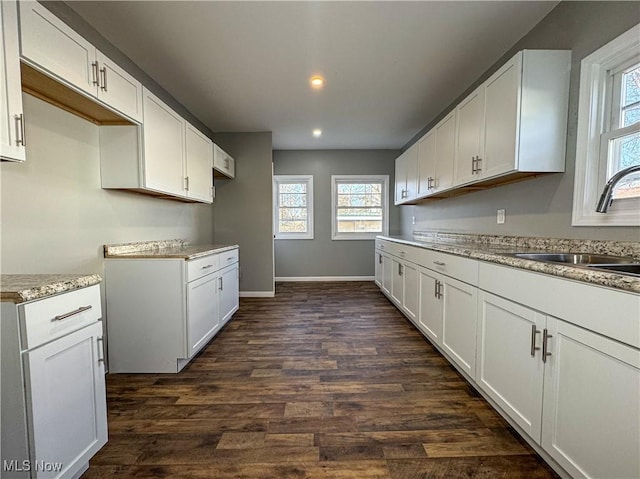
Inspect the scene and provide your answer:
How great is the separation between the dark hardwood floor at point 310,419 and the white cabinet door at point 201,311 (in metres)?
0.15

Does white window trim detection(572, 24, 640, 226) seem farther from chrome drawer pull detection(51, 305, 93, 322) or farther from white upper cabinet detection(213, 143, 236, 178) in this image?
white upper cabinet detection(213, 143, 236, 178)

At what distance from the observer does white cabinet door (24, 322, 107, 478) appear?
1042 mm

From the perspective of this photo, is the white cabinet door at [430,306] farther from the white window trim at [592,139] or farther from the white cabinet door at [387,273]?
the white cabinet door at [387,273]

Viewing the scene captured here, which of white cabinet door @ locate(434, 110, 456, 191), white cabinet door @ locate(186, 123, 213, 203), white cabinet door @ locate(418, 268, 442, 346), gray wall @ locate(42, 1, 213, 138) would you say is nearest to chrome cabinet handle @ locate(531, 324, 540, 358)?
white cabinet door @ locate(418, 268, 442, 346)

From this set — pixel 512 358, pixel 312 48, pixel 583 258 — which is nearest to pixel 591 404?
pixel 512 358

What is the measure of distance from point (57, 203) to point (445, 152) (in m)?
3.17

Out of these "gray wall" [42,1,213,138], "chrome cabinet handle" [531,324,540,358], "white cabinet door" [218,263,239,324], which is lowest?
"white cabinet door" [218,263,239,324]

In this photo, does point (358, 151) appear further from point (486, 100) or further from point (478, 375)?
point (478, 375)

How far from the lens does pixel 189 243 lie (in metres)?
3.51

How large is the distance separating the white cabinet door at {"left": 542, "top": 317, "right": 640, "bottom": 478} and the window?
442 centimetres

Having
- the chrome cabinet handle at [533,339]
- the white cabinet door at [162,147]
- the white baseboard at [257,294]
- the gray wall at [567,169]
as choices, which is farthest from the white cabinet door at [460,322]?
the white baseboard at [257,294]

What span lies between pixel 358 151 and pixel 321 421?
4.78 metres

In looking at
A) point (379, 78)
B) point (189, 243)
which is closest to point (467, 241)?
point (379, 78)

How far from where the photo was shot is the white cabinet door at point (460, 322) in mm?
1818
